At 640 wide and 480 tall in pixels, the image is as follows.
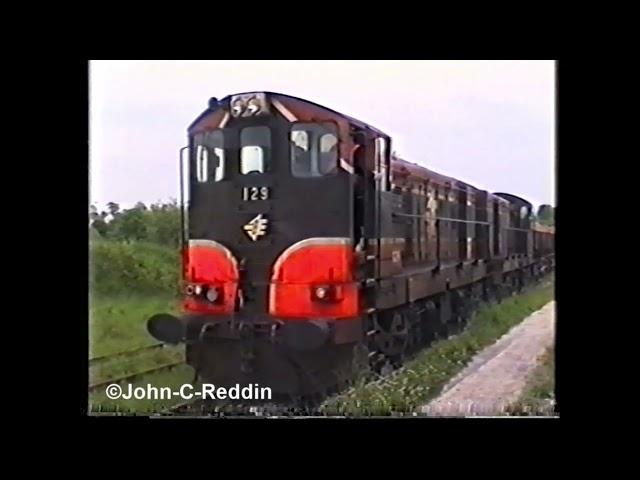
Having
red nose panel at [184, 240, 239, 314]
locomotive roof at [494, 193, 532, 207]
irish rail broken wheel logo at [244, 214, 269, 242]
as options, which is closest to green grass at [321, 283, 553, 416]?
locomotive roof at [494, 193, 532, 207]

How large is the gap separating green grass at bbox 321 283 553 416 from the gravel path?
5 cm

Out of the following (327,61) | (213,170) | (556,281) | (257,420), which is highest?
(327,61)

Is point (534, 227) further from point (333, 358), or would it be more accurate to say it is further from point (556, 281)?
point (333, 358)

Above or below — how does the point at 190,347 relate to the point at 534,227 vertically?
below

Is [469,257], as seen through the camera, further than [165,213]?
Yes

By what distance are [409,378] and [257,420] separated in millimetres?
743

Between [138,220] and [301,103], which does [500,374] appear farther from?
[138,220]

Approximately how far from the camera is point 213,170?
5.68 m

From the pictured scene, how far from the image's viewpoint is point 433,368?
582cm

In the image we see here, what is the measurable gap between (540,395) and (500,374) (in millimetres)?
218

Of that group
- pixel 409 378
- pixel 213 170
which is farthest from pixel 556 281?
pixel 213 170

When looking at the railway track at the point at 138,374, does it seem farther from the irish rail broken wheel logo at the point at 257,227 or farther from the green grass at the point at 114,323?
the irish rail broken wheel logo at the point at 257,227

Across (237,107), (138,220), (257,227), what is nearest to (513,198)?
(257,227)

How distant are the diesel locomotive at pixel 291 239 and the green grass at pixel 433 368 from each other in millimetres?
94
